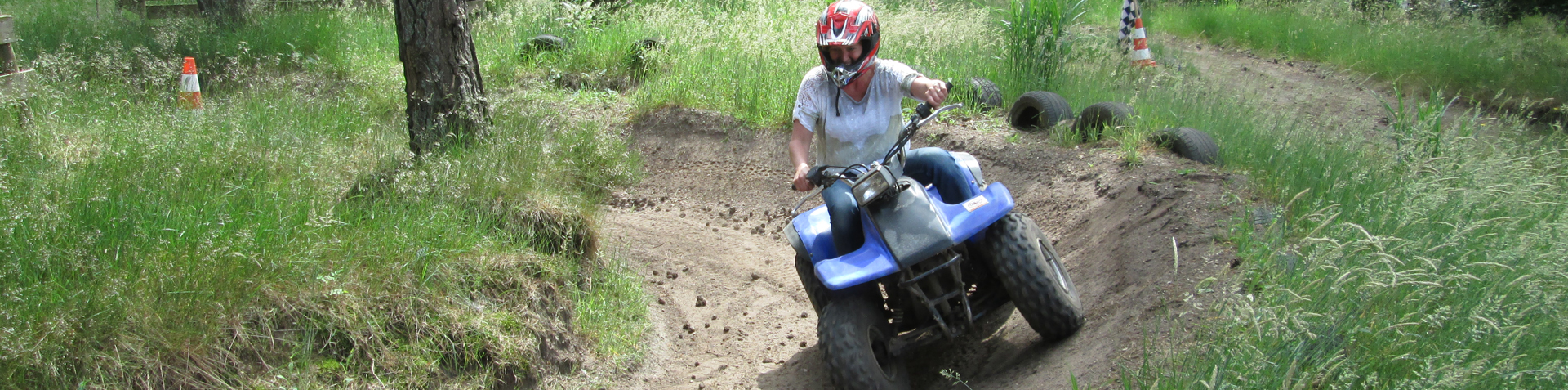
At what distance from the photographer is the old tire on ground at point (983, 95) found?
24.6 ft

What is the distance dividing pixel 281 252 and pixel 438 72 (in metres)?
2.11

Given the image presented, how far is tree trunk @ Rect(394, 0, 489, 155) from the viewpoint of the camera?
541cm

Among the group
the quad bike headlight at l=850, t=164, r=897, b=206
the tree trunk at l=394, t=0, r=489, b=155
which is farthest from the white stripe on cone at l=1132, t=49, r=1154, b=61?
the quad bike headlight at l=850, t=164, r=897, b=206

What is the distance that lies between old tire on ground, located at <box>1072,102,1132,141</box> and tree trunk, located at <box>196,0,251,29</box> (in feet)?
28.5

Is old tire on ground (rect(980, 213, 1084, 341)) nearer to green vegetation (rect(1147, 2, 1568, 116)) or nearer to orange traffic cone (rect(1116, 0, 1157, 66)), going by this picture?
green vegetation (rect(1147, 2, 1568, 116))

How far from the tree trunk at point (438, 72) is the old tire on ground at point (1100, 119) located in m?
3.88

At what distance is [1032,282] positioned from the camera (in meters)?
3.64

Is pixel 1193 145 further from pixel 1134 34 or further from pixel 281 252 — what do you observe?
pixel 1134 34

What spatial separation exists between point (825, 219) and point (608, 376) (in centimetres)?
127

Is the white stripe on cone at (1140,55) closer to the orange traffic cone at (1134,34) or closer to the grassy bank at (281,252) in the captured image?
the orange traffic cone at (1134,34)

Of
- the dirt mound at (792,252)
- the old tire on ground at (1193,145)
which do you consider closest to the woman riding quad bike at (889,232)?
the dirt mound at (792,252)

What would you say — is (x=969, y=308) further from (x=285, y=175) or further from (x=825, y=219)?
(x=285, y=175)

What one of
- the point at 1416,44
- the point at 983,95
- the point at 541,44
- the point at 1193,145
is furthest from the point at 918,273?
the point at 1416,44

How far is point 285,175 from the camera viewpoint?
4.73 m
